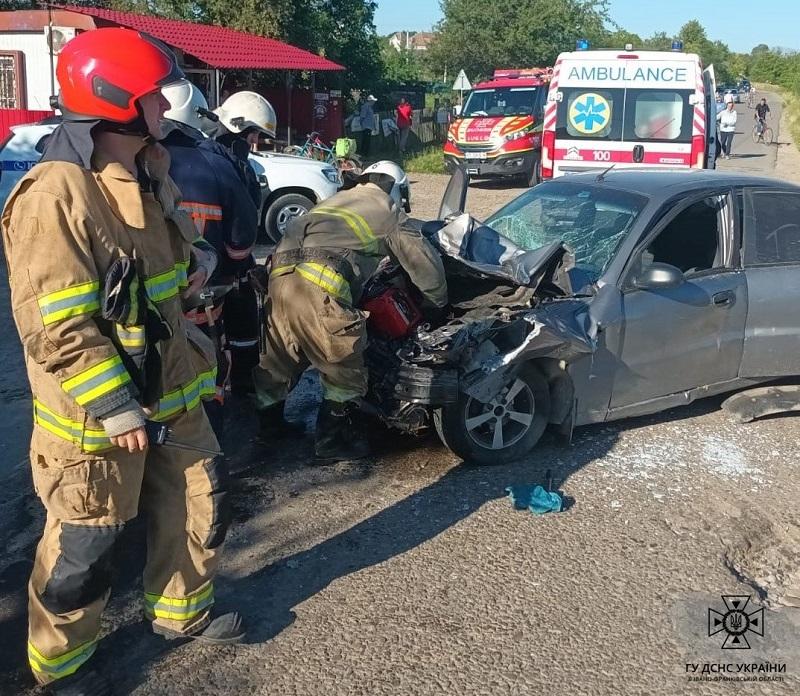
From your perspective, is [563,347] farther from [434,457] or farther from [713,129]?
[713,129]

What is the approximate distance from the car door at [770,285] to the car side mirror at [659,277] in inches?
27.9

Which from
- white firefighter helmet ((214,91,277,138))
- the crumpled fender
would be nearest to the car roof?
the crumpled fender

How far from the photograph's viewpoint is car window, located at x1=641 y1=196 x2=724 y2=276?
200 inches

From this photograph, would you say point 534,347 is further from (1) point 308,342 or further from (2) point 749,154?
(2) point 749,154

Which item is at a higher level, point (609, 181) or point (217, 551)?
point (609, 181)

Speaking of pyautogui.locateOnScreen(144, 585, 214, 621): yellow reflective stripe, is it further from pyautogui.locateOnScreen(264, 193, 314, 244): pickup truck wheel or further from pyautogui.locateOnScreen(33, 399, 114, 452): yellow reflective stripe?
pyautogui.locateOnScreen(264, 193, 314, 244): pickup truck wheel

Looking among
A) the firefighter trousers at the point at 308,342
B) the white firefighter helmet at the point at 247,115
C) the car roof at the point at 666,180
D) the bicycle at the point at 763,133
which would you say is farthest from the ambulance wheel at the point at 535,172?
the bicycle at the point at 763,133

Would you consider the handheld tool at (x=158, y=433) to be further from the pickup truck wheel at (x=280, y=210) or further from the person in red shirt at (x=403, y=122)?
the person in red shirt at (x=403, y=122)

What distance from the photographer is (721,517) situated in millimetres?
4188

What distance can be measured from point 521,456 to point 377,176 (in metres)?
1.65

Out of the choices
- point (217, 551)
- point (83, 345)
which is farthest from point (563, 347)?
point (83, 345)

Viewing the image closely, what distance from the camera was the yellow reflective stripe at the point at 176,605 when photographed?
2.96 metres

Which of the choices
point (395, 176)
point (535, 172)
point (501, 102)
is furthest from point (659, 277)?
point (501, 102)

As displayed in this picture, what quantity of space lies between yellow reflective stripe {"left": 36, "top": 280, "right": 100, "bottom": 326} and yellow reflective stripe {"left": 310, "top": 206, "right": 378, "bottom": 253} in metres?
2.12
